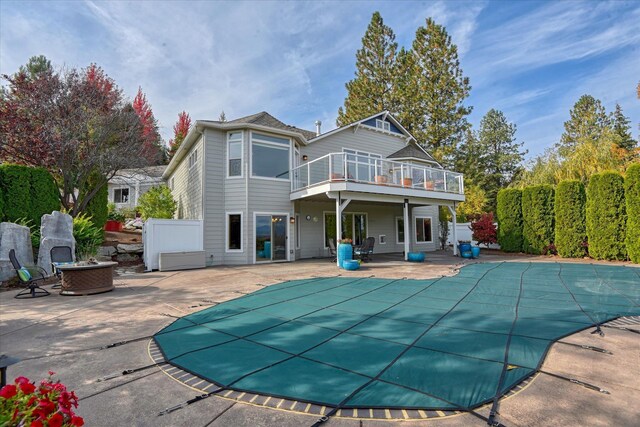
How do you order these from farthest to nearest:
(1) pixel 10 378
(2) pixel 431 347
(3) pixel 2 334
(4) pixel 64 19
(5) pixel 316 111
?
(5) pixel 316 111 → (4) pixel 64 19 → (3) pixel 2 334 → (2) pixel 431 347 → (1) pixel 10 378

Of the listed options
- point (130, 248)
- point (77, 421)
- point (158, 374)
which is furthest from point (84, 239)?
point (77, 421)

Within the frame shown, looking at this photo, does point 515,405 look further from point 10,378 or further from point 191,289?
point 191,289

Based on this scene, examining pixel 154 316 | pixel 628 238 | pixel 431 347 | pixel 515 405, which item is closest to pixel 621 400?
pixel 515 405

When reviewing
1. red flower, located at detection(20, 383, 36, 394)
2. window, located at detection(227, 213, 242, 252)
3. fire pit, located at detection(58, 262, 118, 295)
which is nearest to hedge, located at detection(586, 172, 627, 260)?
window, located at detection(227, 213, 242, 252)

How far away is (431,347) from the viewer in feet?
11.0

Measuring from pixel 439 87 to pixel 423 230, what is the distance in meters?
14.2

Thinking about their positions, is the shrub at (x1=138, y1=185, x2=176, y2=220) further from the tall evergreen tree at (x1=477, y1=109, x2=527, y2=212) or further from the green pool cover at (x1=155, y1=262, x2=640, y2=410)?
Answer: the tall evergreen tree at (x1=477, y1=109, x2=527, y2=212)

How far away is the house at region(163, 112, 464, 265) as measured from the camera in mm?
11367

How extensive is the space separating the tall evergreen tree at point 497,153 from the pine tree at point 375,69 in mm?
12190

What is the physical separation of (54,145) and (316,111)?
41.8ft

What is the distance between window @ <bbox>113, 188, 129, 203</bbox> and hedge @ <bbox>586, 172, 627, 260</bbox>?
2885 cm

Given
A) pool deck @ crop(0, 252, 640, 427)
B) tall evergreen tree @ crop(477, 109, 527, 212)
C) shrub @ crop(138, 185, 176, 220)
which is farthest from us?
tall evergreen tree @ crop(477, 109, 527, 212)

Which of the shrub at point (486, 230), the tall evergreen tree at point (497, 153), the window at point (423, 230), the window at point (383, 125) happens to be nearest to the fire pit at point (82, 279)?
the window at point (383, 125)

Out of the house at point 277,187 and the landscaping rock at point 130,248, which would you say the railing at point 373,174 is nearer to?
the house at point 277,187
